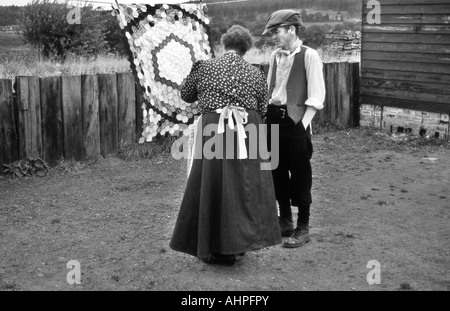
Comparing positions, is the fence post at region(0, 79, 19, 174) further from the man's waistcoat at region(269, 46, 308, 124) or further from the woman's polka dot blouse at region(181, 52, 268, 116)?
the man's waistcoat at region(269, 46, 308, 124)

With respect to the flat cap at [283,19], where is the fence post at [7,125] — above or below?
below

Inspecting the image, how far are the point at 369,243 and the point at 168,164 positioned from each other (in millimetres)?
3437

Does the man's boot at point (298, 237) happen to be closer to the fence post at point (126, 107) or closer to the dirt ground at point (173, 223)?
the dirt ground at point (173, 223)

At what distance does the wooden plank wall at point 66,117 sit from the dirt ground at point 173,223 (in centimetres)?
27

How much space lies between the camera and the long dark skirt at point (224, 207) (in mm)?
4355

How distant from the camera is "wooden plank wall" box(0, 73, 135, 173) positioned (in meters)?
7.04

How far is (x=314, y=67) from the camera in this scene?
469 centimetres

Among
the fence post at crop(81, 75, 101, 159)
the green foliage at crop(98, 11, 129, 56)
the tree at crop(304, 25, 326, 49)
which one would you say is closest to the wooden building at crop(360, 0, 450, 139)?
the tree at crop(304, 25, 326, 49)

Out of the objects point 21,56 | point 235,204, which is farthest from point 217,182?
point 21,56

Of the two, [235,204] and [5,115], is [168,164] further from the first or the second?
[235,204]

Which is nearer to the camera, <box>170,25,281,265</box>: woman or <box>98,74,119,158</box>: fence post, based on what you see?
<box>170,25,281,265</box>: woman

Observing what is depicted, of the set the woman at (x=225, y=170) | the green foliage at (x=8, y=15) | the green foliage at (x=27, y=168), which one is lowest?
the green foliage at (x=27, y=168)

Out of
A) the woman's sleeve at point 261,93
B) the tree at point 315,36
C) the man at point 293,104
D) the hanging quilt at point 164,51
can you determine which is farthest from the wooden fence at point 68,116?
the tree at point 315,36
